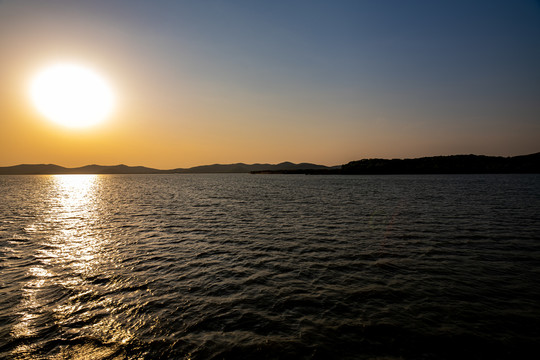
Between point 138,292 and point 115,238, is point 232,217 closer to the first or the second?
point 115,238

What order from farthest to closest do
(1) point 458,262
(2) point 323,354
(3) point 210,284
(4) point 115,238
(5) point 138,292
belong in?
1. (4) point 115,238
2. (1) point 458,262
3. (3) point 210,284
4. (5) point 138,292
5. (2) point 323,354

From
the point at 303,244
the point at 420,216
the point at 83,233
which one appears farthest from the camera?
the point at 420,216

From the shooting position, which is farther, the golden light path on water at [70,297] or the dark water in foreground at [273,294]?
the golden light path on water at [70,297]

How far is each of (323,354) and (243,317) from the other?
3.51 metres

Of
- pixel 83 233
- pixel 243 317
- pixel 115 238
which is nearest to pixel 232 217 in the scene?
pixel 115 238

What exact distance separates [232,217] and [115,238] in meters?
13.5

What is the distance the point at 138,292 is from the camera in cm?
1228

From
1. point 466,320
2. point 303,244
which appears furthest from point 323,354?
point 303,244

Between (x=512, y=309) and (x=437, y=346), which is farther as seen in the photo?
(x=512, y=309)

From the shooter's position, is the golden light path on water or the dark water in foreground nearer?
the dark water in foreground

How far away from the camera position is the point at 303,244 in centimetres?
2008

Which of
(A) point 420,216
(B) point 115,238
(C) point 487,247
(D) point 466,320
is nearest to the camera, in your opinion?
(D) point 466,320

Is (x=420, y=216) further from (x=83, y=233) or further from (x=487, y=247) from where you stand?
(x=83, y=233)

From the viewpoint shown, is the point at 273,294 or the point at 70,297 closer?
the point at 70,297
